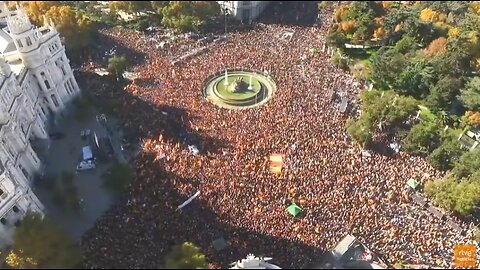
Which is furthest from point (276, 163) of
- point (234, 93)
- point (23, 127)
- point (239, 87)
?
point (23, 127)

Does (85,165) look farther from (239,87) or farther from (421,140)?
(421,140)

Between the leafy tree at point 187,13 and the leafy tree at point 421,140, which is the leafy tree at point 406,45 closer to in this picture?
the leafy tree at point 421,140

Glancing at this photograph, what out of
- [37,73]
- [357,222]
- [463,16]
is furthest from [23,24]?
[463,16]

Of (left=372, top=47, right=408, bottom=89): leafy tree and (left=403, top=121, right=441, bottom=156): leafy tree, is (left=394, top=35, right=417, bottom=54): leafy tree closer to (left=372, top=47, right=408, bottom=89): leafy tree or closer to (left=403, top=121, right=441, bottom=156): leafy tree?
(left=372, top=47, right=408, bottom=89): leafy tree

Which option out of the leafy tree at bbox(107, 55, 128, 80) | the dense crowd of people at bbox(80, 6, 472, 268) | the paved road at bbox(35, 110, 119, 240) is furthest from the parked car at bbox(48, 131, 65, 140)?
the leafy tree at bbox(107, 55, 128, 80)

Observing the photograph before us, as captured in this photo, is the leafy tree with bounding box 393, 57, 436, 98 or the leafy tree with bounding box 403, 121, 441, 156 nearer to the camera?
the leafy tree with bounding box 403, 121, 441, 156

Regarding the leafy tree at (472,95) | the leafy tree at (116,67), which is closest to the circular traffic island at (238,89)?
the leafy tree at (116,67)

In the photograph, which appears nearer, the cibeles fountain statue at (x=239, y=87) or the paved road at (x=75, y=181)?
the paved road at (x=75, y=181)
